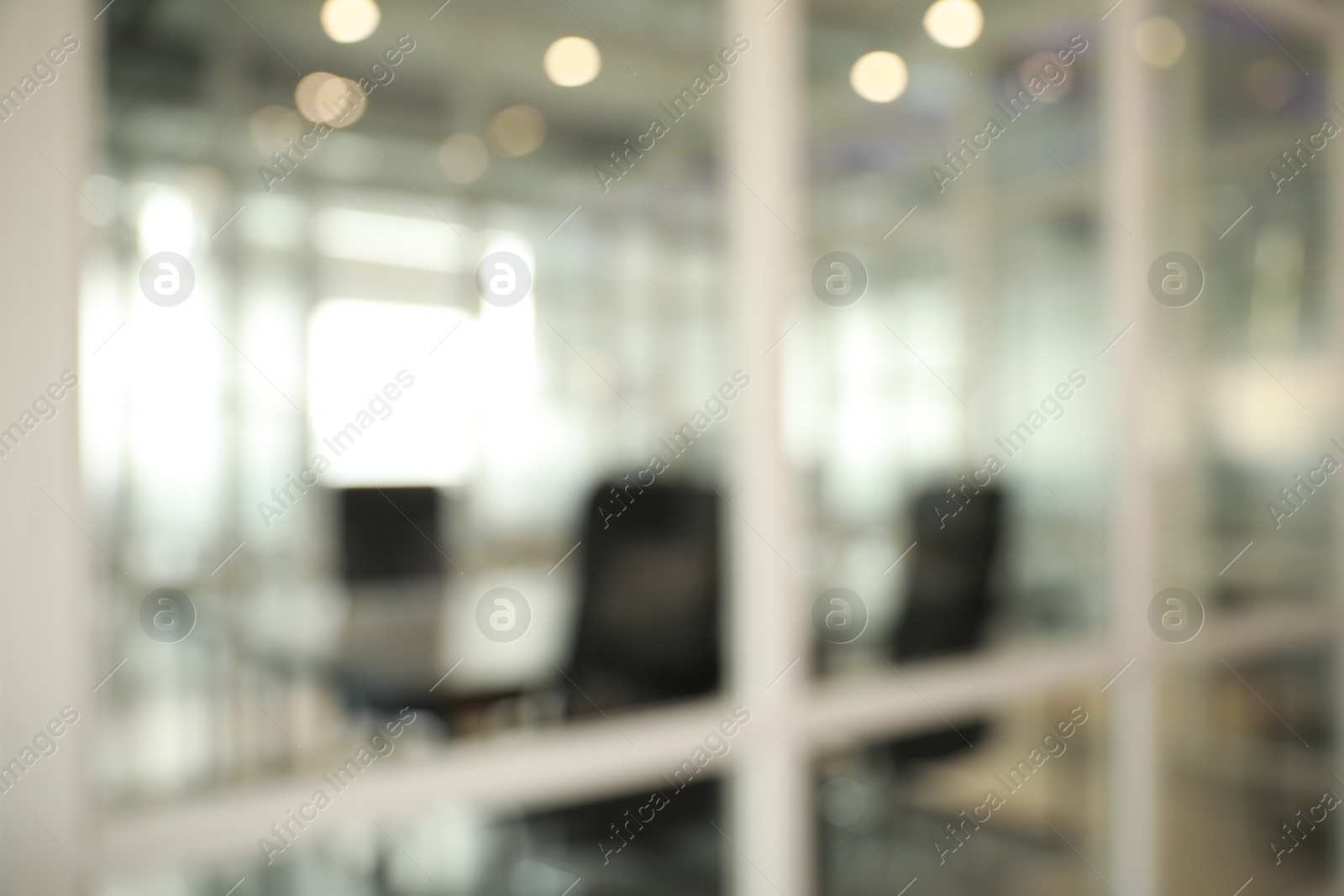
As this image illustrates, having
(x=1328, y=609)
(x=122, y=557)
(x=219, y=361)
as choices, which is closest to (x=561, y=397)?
(x=219, y=361)

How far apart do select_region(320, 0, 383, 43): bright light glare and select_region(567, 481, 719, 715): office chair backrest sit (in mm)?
706

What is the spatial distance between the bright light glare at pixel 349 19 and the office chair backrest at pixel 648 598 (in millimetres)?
706

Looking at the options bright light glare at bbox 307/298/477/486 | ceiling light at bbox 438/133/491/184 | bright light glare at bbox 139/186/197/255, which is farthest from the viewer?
ceiling light at bbox 438/133/491/184

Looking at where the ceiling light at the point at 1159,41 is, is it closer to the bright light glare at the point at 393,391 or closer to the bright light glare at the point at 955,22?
the bright light glare at the point at 955,22

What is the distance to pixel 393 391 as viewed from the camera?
1.24 meters

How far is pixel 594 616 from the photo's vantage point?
4.77 feet

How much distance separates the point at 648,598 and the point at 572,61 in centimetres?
85

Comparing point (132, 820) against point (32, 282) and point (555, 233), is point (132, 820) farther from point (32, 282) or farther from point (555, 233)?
point (555, 233)

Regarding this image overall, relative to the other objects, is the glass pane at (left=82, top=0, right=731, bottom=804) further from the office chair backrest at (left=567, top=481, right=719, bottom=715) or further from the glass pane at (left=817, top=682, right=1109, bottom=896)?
the glass pane at (left=817, top=682, right=1109, bottom=896)

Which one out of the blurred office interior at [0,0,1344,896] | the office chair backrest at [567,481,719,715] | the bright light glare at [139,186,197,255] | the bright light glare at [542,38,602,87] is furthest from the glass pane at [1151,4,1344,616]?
the bright light glare at [139,186,197,255]

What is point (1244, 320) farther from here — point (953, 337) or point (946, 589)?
point (946, 589)

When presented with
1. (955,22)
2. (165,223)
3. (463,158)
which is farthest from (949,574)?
(165,223)

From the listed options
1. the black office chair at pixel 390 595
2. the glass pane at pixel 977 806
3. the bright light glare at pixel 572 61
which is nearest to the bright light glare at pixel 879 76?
the bright light glare at pixel 572 61

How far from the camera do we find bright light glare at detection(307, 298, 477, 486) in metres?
1.20
